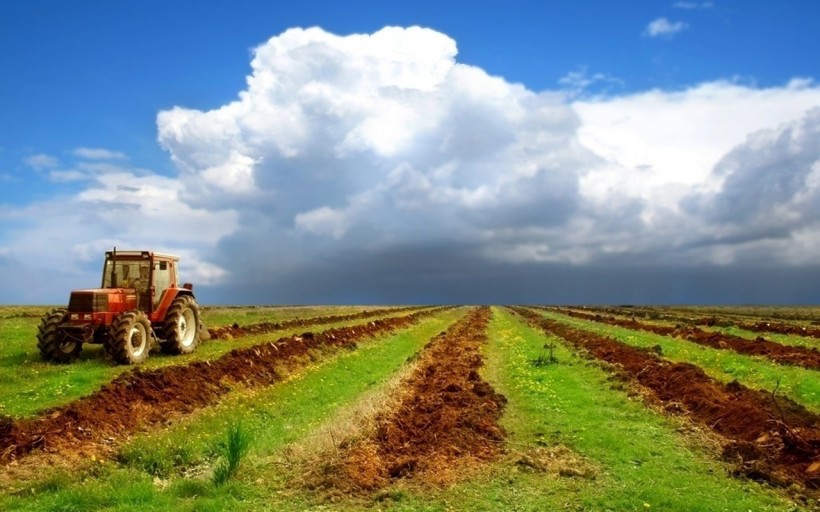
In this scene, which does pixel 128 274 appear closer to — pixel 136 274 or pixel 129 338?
pixel 136 274

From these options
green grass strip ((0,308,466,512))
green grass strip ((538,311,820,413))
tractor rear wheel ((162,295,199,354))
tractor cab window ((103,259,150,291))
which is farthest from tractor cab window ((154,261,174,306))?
green grass strip ((538,311,820,413))

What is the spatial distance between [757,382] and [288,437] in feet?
47.3

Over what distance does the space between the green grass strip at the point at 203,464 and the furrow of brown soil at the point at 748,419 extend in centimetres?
763

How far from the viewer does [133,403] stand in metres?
15.3

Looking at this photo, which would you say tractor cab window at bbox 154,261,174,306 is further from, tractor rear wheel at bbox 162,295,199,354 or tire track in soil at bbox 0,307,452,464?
tire track in soil at bbox 0,307,452,464

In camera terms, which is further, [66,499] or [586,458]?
[586,458]

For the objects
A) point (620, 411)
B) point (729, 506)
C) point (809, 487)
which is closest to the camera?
point (729, 506)

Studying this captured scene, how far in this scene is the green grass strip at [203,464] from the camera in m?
9.57

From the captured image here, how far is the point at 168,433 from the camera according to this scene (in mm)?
13719

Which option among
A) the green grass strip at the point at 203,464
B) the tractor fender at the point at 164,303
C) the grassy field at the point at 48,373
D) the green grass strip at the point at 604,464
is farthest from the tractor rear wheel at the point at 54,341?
the green grass strip at the point at 604,464

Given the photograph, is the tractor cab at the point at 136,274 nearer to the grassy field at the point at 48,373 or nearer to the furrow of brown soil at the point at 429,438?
the grassy field at the point at 48,373

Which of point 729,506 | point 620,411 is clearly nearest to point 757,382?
point 620,411

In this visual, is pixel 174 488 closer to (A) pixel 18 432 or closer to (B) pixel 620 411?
(A) pixel 18 432

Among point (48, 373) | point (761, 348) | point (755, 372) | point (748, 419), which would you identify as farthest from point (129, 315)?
point (761, 348)
